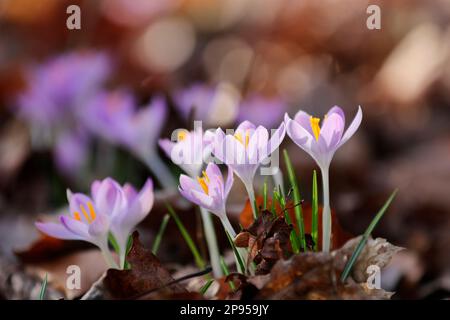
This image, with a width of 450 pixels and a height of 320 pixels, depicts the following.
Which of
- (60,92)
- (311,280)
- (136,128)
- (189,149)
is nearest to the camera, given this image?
(311,280)

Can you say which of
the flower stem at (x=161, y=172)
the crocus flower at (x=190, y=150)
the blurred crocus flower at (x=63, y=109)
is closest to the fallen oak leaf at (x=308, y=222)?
the crocus flower at (x=190, y=150)

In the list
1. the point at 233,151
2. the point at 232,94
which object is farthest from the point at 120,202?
the point at 232,94

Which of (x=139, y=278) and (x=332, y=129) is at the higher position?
(x=332, y=129)

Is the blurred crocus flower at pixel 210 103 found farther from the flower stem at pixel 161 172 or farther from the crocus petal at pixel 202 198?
the crocus petal at pixel 202 198

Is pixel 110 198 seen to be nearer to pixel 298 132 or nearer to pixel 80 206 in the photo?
pixel 80 206

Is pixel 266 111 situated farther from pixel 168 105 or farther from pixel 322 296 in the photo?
pixel 322 296

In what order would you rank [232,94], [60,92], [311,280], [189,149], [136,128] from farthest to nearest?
[232,94], [60,92], [136,128], [189,149], [311,280]
